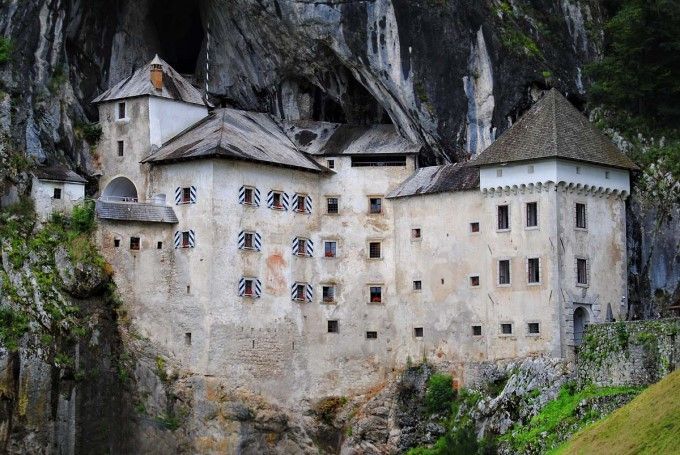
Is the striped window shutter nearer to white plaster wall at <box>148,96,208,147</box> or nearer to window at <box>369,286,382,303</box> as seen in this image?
window at <box>369,286,382,303</box>

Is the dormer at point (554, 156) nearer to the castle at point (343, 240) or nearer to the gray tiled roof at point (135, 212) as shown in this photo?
the castle at point (343, 240)

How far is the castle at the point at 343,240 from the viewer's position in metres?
89.3

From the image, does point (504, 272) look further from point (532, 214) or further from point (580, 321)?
point (580, 321)

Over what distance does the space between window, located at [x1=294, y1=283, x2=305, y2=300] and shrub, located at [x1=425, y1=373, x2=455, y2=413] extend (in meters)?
8.78

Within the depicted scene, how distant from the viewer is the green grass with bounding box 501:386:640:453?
3169 inches

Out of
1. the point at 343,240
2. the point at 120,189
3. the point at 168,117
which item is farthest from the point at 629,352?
the point at 120,189

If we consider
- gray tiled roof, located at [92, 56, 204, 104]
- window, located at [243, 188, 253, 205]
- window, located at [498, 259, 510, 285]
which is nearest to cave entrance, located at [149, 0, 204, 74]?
gray tiled roof, located at [92, 56, 204, 104]

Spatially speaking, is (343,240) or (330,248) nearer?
(330,248)

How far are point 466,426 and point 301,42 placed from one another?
23954 mm

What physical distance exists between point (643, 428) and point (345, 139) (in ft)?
119

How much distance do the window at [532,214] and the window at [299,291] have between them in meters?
13.4

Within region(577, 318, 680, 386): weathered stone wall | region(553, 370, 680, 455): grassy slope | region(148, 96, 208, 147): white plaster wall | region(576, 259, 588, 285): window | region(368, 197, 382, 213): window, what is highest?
region(148, 96, 208, 147): white plaster wall

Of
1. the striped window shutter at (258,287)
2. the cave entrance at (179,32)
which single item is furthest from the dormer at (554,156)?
the cave entrance at (179,32)

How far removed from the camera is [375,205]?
3809 inches
